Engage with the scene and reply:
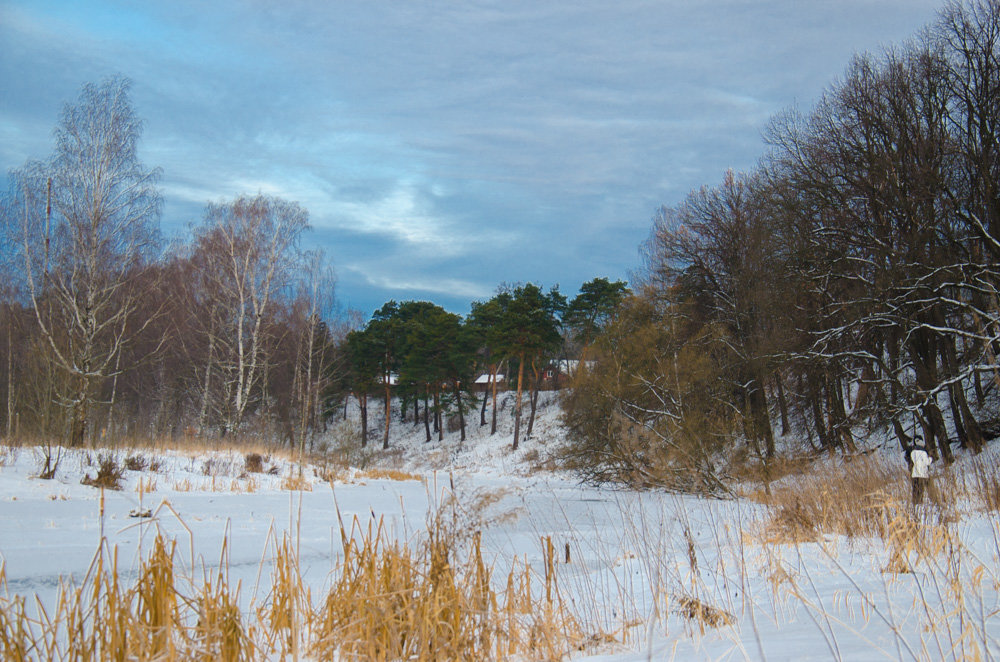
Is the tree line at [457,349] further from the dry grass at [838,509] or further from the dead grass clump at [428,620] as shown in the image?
the dead grass clump at [428,620]

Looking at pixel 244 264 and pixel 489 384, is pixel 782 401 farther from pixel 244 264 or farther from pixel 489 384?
pixel 489 384

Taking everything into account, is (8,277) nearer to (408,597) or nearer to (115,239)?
(115,239)

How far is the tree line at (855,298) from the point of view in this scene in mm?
11922

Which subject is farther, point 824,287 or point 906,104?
point 824,287

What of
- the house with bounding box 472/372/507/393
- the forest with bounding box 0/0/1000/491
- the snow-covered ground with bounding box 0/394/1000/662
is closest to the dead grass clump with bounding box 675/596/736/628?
the snow-covered ground with bounding box 0/394/1000/662

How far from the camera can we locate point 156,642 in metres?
2.10

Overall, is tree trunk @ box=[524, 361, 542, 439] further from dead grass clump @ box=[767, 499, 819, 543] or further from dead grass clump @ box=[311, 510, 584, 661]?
dead grass clump @ box=[311, 510, 584, 661]

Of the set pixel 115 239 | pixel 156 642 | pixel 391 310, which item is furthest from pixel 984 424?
pixel 391 310

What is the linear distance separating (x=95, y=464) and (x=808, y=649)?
1134 cm

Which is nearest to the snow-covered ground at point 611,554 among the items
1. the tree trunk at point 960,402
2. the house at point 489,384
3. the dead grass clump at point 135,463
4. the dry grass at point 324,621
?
the dry grass at point 324,621

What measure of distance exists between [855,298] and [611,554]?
9.83 metres

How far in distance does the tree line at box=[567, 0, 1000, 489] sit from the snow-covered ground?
3.60m

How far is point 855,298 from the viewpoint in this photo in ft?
43.2

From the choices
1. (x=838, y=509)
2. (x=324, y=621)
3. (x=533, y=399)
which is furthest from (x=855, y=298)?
(x=533, y=399)
